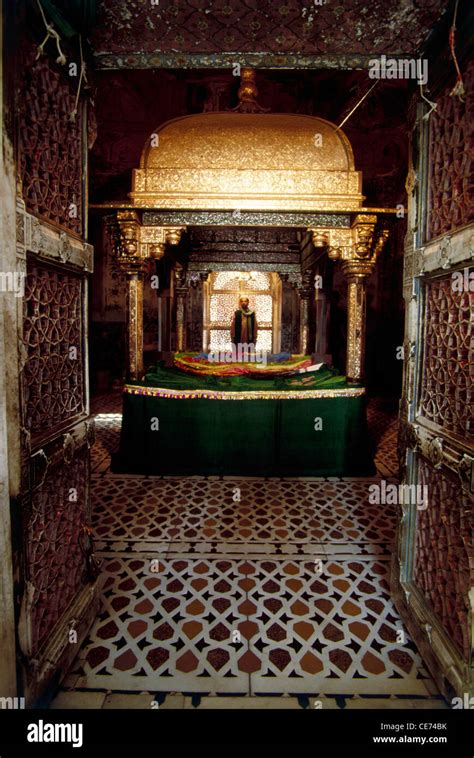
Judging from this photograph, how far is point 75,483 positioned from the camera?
2.36 m

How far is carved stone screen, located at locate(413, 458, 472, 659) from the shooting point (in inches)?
72.7

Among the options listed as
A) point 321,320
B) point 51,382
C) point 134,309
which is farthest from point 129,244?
point 321,320

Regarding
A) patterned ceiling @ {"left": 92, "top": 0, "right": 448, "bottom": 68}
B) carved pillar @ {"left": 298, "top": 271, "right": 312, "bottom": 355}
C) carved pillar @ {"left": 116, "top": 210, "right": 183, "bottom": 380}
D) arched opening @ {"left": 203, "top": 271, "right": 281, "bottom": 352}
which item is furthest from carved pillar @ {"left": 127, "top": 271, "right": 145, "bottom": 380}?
arched opening @ {"left": 203, "top": 271, "right": 281, "bottom": 352}

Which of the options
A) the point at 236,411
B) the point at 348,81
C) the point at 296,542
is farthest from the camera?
the point at 348,81

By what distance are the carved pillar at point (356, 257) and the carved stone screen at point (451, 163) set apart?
8.19 feet

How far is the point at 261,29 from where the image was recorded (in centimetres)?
208

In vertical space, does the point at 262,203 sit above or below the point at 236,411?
above

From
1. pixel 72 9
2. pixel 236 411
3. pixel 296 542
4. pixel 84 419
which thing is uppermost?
pixel 72 9

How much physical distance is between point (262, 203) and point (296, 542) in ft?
11.3

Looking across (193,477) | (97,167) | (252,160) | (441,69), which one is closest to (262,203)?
(252,160)

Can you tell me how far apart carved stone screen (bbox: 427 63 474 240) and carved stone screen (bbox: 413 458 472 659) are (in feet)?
4.17

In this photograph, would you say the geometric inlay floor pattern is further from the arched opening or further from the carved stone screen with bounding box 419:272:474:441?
the arched opening

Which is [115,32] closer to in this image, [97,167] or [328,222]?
[328,222]

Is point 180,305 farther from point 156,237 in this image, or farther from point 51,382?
point 51,382
